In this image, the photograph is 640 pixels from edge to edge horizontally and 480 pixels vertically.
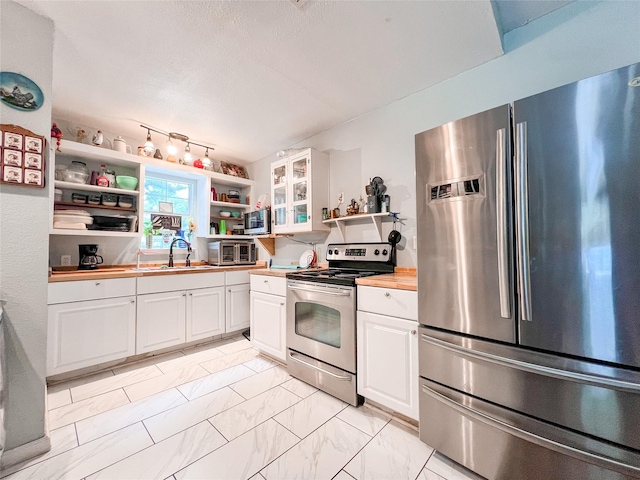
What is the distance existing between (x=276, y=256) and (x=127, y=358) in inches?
76.1

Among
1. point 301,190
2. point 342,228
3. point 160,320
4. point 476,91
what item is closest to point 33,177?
point 160,320

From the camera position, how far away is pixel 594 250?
0.97 m

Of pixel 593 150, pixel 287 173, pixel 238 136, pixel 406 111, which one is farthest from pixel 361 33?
pixel 238 136

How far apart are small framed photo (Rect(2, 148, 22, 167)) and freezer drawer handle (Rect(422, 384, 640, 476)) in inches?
101

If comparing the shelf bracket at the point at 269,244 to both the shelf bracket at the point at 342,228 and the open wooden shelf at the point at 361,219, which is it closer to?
the open wooden shelf at the point at 361,219

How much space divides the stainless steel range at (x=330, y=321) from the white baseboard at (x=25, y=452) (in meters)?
1.53

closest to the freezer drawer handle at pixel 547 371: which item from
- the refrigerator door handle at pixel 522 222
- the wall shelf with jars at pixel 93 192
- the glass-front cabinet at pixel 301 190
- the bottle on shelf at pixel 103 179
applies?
the refrigerator door handle at pixel 522 222

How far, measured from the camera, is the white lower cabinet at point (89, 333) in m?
2.06

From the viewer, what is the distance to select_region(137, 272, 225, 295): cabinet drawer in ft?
8.37

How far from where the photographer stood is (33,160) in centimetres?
141

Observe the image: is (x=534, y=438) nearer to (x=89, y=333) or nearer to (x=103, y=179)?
(x=89, y=333)

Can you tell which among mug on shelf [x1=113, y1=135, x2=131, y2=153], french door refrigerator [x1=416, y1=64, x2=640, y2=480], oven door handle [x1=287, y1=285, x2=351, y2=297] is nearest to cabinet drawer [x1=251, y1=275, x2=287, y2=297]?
oven door handle [x1=287, y1=285, x2=351, y2=297]

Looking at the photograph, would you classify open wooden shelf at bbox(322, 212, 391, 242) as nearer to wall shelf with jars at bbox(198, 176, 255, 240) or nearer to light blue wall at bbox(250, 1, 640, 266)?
light blue wall at bbox(250, 1, 640, 266)

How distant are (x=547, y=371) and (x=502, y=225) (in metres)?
0.62
